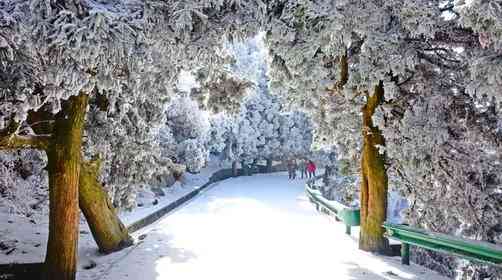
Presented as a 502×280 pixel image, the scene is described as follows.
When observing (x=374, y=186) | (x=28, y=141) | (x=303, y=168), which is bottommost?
(x=303, y=168)

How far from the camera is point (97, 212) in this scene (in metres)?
10.4

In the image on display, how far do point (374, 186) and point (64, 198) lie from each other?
6700 millimetres

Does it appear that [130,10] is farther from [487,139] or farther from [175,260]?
[487,139]

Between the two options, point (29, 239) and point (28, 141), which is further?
point (29, 239)

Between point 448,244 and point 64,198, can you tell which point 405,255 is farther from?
point 64,198

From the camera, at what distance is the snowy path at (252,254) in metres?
8.70

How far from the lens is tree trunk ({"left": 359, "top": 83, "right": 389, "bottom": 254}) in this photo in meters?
10.9

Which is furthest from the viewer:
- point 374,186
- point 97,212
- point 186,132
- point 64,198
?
point 186,132

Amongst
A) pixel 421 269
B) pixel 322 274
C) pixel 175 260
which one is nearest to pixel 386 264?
pixel 421 269

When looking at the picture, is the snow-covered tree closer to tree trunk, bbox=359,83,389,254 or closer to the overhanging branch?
tree trunk, bbox=359,83,389,254

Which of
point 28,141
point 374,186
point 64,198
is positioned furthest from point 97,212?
point 374,186

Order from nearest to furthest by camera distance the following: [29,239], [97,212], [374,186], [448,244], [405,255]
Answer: [448,244] < [405,255] < [97,212] < [374,186] < [29,239]

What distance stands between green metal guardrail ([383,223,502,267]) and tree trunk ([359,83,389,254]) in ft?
3.27

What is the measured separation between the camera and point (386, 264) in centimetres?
963
